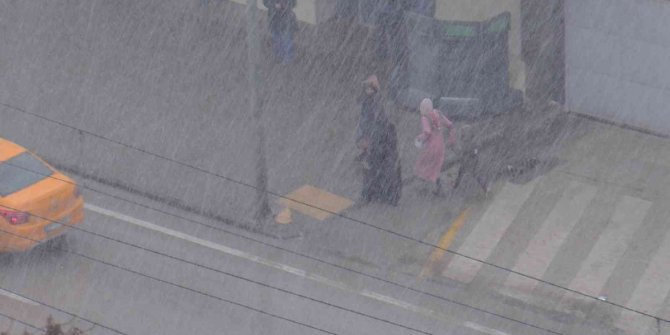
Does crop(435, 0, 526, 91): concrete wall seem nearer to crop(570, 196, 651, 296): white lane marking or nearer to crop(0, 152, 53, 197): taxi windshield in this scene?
crop(570, 196, 651, 296): white lane marking

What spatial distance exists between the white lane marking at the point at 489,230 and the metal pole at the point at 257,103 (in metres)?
2.49

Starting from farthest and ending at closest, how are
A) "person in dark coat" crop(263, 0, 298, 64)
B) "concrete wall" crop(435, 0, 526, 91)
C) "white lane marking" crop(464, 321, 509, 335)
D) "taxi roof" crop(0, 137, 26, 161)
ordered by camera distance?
"person in dark coat" crop(263, 0, 298, 64) < "concrete wall" crop(435, 0, 526, 91) < "taxi roof" crop(0, 137, 26, 161) < "white lane marking" crop(464, 321, 509, 335)

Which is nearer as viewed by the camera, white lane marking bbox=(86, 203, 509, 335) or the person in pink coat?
white lane marking bbox=(86, 203, 509, 335)

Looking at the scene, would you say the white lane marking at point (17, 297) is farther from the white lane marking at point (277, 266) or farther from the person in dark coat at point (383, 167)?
the person in dark coat at point (383, 167)

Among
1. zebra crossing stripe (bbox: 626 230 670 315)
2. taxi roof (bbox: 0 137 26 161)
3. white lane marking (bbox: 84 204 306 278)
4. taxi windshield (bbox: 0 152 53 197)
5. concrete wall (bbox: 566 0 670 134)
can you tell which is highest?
concrete wall (bbox: 566 0 670 134)

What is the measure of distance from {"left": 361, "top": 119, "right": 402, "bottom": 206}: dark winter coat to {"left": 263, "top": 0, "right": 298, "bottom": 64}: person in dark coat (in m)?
4.33

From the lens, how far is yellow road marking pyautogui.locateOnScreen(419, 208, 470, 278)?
1488cm

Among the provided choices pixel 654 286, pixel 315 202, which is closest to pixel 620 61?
pixel 654 286

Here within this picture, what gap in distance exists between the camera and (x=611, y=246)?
50.4 ft

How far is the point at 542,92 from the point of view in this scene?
62.5 feet

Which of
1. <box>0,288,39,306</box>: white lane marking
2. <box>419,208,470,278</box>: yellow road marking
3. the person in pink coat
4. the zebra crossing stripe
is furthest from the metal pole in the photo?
the zebra crossing stripe

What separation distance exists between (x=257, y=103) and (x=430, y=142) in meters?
2.37

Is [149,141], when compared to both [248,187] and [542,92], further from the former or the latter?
[542,92]

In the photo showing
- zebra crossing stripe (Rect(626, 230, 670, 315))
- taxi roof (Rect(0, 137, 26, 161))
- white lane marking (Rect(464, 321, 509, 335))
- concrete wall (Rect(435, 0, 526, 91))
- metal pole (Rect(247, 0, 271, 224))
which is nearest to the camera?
white lane marking (Rect(464, 321, 509, 335))
